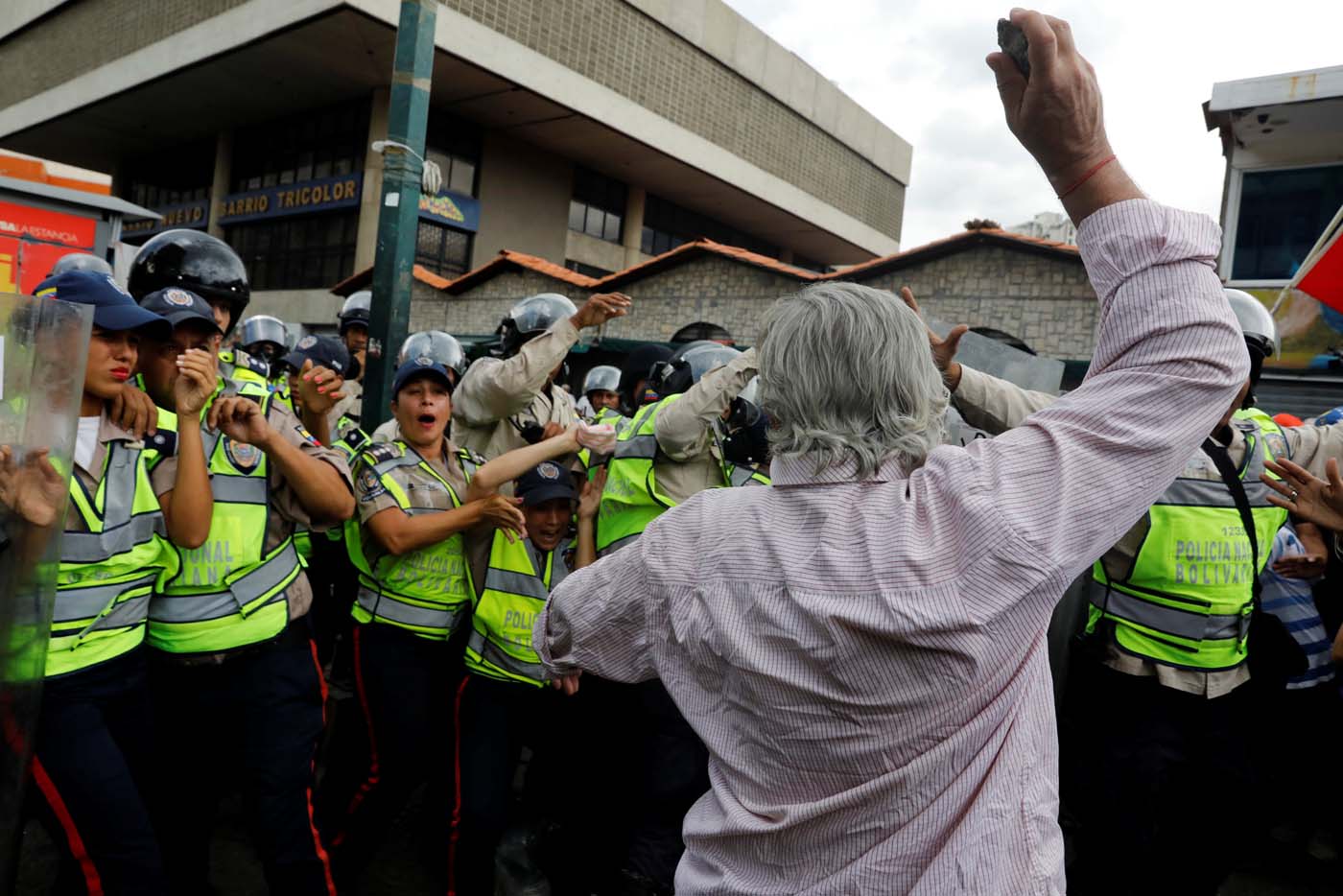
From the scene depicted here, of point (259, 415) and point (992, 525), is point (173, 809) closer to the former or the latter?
point (259, 415)

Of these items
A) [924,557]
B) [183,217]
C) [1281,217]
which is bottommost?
[924,557]

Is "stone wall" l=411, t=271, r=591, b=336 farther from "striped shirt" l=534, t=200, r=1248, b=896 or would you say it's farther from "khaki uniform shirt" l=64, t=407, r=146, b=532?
"striped shirt" l=534, t=200, r=1248, b=896

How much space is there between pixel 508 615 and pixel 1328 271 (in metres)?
4.72

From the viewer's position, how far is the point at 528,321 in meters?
4.21

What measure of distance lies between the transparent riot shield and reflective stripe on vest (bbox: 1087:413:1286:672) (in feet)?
9.68

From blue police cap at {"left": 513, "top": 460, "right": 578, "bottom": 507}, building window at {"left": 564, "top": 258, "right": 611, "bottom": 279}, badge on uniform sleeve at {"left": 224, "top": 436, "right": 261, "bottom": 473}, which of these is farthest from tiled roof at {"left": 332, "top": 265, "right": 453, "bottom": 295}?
badge on uniform sleeve at {"left": 224, "top": 436, "right": 261, "bottom": 473}

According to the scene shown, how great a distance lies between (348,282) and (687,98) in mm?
11124

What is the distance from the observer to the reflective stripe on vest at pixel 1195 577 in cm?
284

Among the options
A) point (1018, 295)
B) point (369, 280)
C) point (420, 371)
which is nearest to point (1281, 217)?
point (1018, 295)

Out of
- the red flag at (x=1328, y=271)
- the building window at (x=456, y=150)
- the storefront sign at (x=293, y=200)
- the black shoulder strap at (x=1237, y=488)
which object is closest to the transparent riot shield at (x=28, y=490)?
the black shoulder strap at (x=1237, y=488)

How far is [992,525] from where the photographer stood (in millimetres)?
1125

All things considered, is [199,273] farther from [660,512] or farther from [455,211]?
[455,211]

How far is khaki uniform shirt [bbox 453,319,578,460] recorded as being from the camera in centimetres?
377

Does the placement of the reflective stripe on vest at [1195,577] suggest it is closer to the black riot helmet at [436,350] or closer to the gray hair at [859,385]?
the gray hair at [859,385]
